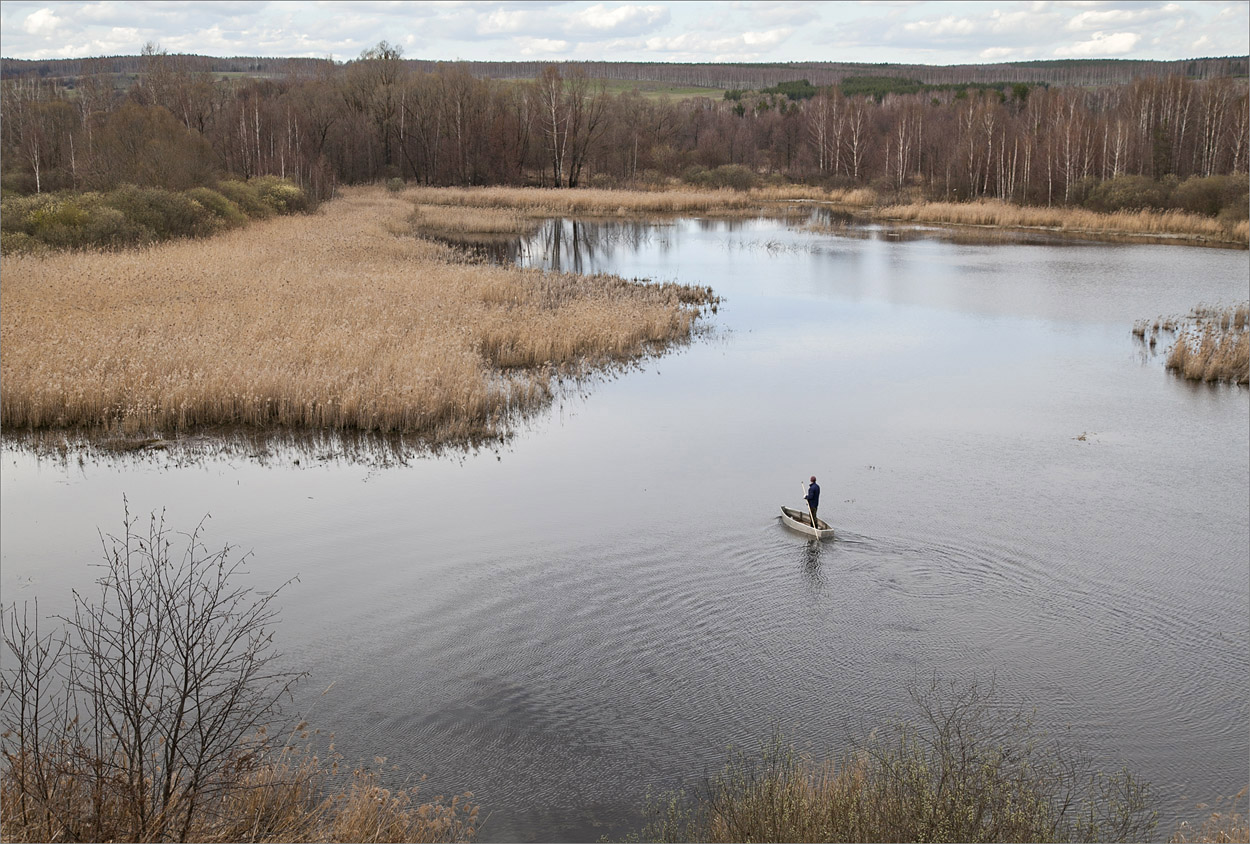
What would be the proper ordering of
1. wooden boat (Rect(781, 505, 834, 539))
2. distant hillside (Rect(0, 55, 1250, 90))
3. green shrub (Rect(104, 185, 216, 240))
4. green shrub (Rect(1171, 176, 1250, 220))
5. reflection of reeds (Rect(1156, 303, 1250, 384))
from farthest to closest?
distant hillside (Rect(0, 55, 1250, 90)) < green shrub (Rect(1171, 176, 1250, 220)) < green shrub (Rect(104, 185, 216, 240)) < reflection of reeds (Rect(1156, 303, 1250, 384)) < wooden boat (Rect(781, 505, 834, 539))

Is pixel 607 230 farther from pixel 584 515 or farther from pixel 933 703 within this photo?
pixel 933 703

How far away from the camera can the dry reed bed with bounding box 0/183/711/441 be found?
49.7 feet

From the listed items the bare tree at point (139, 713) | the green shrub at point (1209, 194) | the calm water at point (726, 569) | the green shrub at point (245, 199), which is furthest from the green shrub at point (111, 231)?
the green shrub at point (1209, 194)

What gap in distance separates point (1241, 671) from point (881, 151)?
2534 inches

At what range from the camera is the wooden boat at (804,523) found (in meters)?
11.0

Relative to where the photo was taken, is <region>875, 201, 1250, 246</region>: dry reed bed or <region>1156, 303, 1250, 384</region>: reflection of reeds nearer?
<region>1156, 303, 1250, 384</region>: reflection of reeds

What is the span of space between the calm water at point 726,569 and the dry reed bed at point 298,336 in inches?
55.9

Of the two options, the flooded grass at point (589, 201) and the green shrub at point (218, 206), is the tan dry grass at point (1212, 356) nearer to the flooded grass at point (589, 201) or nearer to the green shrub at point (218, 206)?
the green shrub at point (218, 206)

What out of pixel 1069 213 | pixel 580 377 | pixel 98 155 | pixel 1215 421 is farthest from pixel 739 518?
pixel 1069 213

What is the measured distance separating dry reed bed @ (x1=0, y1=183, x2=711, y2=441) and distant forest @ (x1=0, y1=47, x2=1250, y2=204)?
10.6 meters

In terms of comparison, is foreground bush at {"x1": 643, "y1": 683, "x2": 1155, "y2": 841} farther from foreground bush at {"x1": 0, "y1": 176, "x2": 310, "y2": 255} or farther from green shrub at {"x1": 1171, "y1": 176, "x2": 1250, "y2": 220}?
green shrub at {"x1": 1171, "y1": 176, "x2": 1250, "y2": 220}

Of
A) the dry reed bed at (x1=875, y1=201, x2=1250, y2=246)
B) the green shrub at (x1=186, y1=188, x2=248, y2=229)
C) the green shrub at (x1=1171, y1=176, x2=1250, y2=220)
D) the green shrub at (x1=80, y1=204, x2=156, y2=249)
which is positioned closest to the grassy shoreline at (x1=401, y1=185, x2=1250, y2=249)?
the dry reed bed at (x1=875, y1=201, x2=1250, y2=246)

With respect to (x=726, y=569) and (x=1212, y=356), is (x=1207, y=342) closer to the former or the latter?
(x=1212, y=356)

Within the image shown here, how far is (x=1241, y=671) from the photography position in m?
8.51
